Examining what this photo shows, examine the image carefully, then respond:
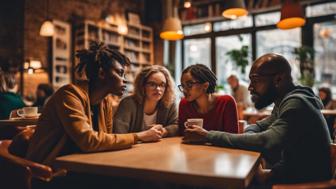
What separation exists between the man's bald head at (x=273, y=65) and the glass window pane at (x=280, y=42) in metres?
5.79

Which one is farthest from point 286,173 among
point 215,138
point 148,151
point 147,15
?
point 147,15

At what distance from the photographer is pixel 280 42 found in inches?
288

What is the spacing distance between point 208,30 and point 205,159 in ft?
24.2

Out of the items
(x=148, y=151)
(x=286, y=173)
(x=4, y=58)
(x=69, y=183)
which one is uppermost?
(x=4, y=58)

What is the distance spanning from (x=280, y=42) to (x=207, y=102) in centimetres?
599

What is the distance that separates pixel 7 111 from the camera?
11.1ft

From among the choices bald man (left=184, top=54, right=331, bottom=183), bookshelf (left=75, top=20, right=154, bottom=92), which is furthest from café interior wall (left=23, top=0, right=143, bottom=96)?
bald man (left=184, top=54, right=331, bottom=183)

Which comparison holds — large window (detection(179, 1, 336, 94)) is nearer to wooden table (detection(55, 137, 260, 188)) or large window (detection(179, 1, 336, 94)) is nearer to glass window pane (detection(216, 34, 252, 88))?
glass window pane (detection(216, 34, 252, 88))

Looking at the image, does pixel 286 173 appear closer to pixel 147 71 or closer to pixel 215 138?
pixel 215 138

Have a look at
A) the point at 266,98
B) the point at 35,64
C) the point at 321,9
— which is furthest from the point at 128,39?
the point at 266,98

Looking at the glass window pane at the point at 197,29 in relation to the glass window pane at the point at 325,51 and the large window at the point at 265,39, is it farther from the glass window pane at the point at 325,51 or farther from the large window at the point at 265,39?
the glass window pane at the point at 325,51

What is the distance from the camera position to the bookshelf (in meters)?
6.53

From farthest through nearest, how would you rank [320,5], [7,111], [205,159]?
[320,5]
[7,111]
[205,159]

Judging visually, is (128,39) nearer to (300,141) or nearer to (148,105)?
(148,105)
